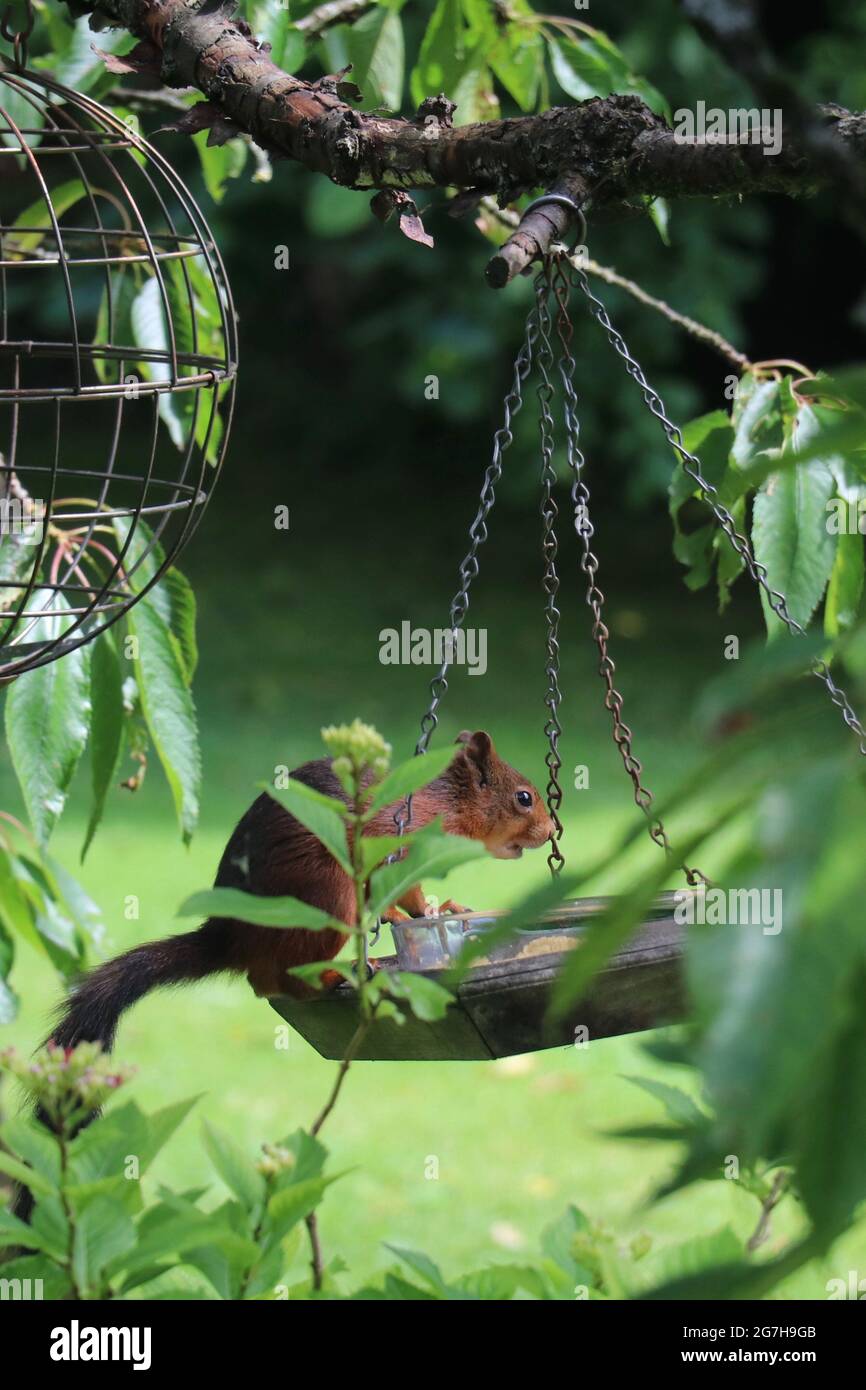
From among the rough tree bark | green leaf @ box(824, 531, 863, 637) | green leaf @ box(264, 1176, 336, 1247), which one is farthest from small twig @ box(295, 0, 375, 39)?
green leaf @ box(264, 1176, 336, 1247)

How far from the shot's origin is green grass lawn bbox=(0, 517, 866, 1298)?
138 inches

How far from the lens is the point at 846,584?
1.76 meters

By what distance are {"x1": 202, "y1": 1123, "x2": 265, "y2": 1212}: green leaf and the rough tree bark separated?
72 cm

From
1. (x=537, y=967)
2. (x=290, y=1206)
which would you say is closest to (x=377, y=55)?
(x=537, y=967)

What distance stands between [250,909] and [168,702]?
0.84m

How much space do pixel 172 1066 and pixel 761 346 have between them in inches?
244

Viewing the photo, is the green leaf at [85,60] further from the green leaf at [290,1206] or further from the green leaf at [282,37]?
the green leaf at [290,1206]

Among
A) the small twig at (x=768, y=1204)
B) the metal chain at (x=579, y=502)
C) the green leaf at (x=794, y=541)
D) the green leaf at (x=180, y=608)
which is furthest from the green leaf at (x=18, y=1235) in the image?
the green leaf at (x=794, y=541)

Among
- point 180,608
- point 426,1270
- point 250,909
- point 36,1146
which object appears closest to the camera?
point 250,909

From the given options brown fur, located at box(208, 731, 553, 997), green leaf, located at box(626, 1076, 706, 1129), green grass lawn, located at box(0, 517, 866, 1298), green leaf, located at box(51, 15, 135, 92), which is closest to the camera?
green leaf, located at box(626, 1076, 706, 1129)

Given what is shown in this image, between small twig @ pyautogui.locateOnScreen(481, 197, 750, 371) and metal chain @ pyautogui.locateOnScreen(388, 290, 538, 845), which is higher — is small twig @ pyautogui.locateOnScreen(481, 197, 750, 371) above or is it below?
above

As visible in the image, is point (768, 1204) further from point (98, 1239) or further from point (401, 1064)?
point (401, 1064)

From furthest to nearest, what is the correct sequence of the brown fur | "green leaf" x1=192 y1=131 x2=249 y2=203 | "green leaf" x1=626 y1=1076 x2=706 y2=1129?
1. "green leaf" x1=192 y1=131 x2=249 y2=203
2. the brown fur
3. "green leaf" x1=626 y1=1076 x2=706 y2=1129

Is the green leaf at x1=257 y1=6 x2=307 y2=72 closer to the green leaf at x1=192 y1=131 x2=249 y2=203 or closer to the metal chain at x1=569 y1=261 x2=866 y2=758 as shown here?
the green leaf at x1=192 y1=131 x2=249 y2=203
